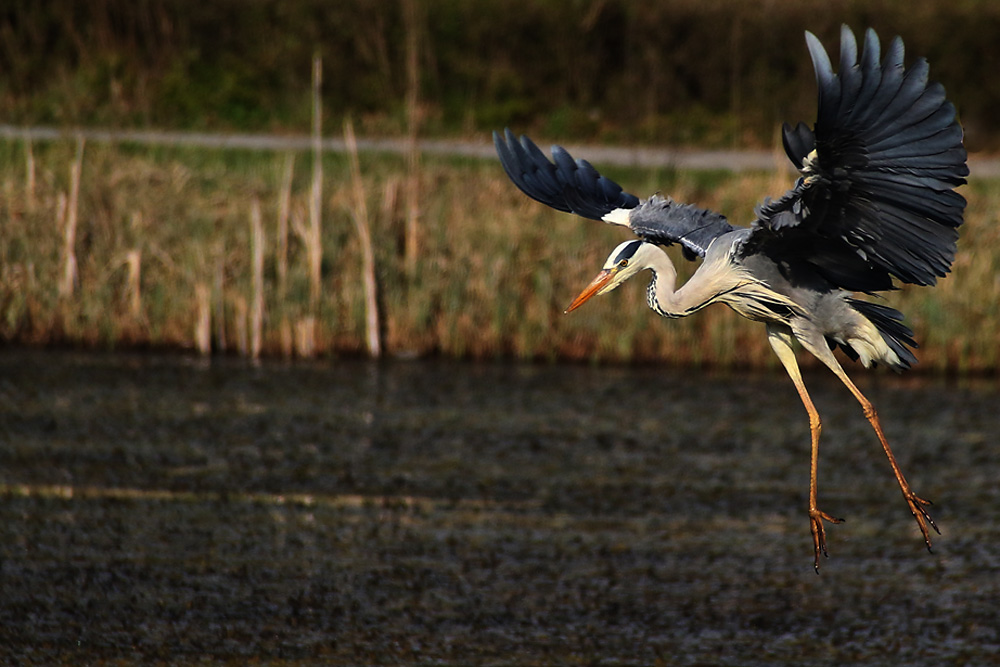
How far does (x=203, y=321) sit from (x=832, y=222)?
10344 millimetres

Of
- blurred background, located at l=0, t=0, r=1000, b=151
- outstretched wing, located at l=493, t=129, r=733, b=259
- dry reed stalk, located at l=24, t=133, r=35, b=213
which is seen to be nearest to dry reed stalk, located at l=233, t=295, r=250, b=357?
dry reed stalk, located at l=24, t=133, r=35, b=213

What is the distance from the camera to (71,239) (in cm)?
1549

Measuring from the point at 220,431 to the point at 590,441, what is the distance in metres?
3.45

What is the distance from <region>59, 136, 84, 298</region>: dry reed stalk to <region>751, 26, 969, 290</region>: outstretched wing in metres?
10.5

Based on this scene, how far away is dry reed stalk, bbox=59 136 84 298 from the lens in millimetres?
15484

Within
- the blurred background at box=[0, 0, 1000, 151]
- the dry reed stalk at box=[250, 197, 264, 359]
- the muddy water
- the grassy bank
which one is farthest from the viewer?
the blurred background at box=[0, 0, 1000, 151]

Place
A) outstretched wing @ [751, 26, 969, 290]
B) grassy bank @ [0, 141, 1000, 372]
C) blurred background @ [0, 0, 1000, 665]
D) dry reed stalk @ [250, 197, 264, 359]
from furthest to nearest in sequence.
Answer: grassy bank @ [0, 141, 1000, 372]
dry reed stalk @ [250, 197, 264, 359]
blurred background @ [0, 0, 1000, 665]
outstretched wing @ [751, 26, 969, 290]

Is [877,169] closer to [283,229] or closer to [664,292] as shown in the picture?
[664,292]

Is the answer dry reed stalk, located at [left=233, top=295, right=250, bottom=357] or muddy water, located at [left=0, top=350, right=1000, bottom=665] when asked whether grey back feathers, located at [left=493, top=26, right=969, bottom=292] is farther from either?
dry reed stalk, located at [left=233, top=295, right=250, bottom=357]

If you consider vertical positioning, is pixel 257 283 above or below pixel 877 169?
below

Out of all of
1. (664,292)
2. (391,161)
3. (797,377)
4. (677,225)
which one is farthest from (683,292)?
(391,161)

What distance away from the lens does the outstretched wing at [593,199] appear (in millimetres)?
A: 7023

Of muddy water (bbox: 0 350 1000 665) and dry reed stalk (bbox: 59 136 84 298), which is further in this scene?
dry reed stalk (bbox: 59 136 84 298)

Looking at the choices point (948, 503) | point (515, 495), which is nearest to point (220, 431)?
point (515, 495)
